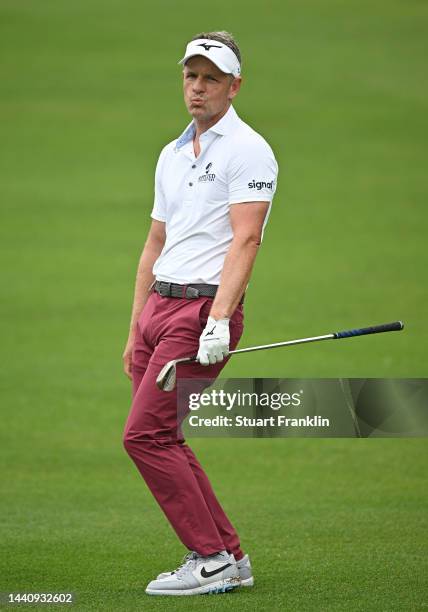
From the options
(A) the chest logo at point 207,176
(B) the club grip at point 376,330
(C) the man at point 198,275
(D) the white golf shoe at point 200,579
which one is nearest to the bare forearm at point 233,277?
(C) the man at point 198,275

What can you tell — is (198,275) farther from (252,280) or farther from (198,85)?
(252,280)

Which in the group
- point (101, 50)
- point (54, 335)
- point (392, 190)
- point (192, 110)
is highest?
point (101, 50)

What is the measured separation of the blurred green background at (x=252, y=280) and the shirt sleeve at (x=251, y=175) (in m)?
1.75

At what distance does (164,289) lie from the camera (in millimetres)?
6102

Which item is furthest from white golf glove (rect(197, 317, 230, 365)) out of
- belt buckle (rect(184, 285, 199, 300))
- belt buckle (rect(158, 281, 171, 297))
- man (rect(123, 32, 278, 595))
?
belt buckle (rect(158, 281, 171, 297))

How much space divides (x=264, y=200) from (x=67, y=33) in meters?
32.2

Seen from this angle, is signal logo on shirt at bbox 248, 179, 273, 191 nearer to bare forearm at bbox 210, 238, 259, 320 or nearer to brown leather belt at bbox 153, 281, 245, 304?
bare forearm at bbox 210, 238, 259, 320

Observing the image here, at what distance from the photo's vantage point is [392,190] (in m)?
23.7

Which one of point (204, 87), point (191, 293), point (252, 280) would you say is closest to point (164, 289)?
point (191, 293)

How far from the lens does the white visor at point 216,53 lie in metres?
5.96

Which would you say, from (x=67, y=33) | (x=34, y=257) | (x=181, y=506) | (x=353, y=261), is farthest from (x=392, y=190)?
(x=181, y=506)

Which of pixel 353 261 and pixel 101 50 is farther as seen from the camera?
pixel 101 50

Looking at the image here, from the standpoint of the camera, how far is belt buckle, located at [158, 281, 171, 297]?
239 inches

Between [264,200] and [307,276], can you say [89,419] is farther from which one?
[307,276]
